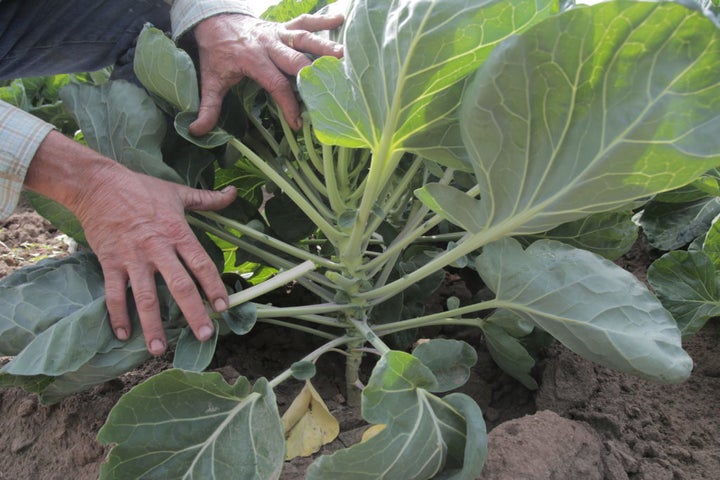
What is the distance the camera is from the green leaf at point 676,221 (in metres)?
2.01

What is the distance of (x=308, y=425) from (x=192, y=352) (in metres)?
0.30

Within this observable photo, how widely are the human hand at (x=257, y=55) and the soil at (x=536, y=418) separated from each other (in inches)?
26.7

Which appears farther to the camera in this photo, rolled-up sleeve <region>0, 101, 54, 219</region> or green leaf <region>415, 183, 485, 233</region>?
rolled-up sleeve <region>0, 101, 54, 219</region>

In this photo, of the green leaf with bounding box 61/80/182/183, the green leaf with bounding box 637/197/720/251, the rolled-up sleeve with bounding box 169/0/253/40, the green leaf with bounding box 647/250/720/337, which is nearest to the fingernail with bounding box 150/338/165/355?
the green leaf with bounding box 61/80/182/183

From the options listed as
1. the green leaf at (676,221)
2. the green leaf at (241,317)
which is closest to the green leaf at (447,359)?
the green leaf at (241,317)

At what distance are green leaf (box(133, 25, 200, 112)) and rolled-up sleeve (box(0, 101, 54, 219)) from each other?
261 millimetres

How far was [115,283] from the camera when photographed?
128cm

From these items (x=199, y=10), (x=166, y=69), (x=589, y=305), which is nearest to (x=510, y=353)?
(x=589, y=305)

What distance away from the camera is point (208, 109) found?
1.50 m

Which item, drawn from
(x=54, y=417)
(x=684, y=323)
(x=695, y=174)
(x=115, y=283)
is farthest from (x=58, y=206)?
(x=684, y=323)

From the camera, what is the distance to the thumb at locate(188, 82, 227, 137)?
1.47m

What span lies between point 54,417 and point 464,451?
101cm

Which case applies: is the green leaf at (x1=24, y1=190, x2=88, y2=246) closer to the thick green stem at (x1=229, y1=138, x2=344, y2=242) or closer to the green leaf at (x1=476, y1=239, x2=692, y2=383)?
the thick green stem at (x1=229, y1=138, x2=344, y2=242)

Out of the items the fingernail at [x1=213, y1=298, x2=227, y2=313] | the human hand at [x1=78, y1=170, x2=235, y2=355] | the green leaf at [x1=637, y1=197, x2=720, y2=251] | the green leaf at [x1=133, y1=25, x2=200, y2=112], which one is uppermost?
the green leaf at [x1=133, y1=25, x2=200, y2=112]
